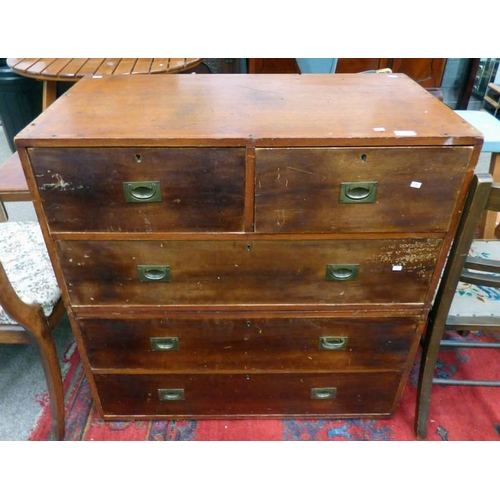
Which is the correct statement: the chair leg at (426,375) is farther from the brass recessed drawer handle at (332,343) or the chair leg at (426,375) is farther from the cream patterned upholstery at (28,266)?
the cream patterned upholstery at (28,266)

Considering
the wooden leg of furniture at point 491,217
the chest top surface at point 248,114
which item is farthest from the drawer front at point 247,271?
the wooden leg of furniture at point 491,217

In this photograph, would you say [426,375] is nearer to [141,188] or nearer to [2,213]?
[141,188]

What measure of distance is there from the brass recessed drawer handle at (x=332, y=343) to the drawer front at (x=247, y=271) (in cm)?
15

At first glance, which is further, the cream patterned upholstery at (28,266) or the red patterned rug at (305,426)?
the red patterned rug at (305,426)

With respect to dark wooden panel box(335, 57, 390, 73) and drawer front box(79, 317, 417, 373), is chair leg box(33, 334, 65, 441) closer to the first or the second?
drawer front box(79, 317, 417, 373)

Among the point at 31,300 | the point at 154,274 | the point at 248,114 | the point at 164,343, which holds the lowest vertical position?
the point at 164,343

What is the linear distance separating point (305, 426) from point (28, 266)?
1.11 metres

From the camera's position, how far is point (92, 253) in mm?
1094

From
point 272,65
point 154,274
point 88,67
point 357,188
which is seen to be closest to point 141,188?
point 154,274

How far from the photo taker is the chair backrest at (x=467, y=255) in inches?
38.9

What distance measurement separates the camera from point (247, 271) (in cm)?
114

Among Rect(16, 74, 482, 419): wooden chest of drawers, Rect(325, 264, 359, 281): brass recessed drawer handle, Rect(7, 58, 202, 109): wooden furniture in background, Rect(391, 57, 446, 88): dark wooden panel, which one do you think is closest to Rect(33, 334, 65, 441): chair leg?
Rect(16, 74, 482, 419): wooden chest of drawers

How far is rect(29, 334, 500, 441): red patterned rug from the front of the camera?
4.83ft

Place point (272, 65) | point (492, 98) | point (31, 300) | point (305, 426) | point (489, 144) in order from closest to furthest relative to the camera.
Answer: point (31, 300) → point (305, 426) → point (489, 144) → point (272, 65) → point (492, 98)
